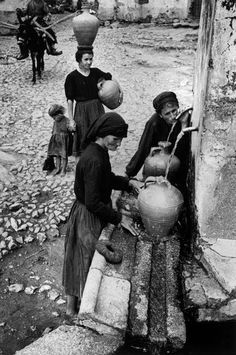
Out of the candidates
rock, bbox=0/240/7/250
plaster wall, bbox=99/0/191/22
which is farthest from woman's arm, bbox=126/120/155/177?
plaster wall, bbox=99/0/191/22

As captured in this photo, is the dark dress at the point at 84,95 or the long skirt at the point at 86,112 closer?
the dark dress at the point at 84,95

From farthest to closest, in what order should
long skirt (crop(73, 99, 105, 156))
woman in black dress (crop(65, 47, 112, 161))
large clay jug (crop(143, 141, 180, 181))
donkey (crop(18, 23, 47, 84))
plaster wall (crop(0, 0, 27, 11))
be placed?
plaster wall (crop(0, 0, 27, 11)) < donkey (crop(18, 23, 47, 84)) < long skirt (crop(73, 99, 105, 156)) < woman in black dress (crop(65, 47, 112, 161)) < large clay jug (crop(143, 141, 180, 181))

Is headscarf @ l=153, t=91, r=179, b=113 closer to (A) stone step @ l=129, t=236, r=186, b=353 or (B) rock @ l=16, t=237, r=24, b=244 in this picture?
(A) stone step @ l=129, t=236, r=186, b=353

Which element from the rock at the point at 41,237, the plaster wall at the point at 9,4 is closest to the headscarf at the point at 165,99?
the rock at the point at 41,237

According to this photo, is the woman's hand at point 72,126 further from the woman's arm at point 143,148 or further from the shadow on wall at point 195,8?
the shadow on wall at point 195,8

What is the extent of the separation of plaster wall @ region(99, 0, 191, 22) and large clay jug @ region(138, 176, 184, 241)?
12.4 meters

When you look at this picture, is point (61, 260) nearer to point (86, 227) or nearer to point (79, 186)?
point (86, 227)

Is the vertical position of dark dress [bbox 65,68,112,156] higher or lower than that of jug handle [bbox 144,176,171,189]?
higher

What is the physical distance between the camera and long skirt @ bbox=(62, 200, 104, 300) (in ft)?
12.5

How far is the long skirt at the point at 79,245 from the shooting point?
150 inches

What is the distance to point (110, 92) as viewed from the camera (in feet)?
18.0

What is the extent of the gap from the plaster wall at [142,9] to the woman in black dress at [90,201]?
12538mm

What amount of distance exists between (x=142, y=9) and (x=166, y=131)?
11643 millimetres

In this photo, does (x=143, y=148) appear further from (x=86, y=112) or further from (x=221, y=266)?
(x=221, y=266)
